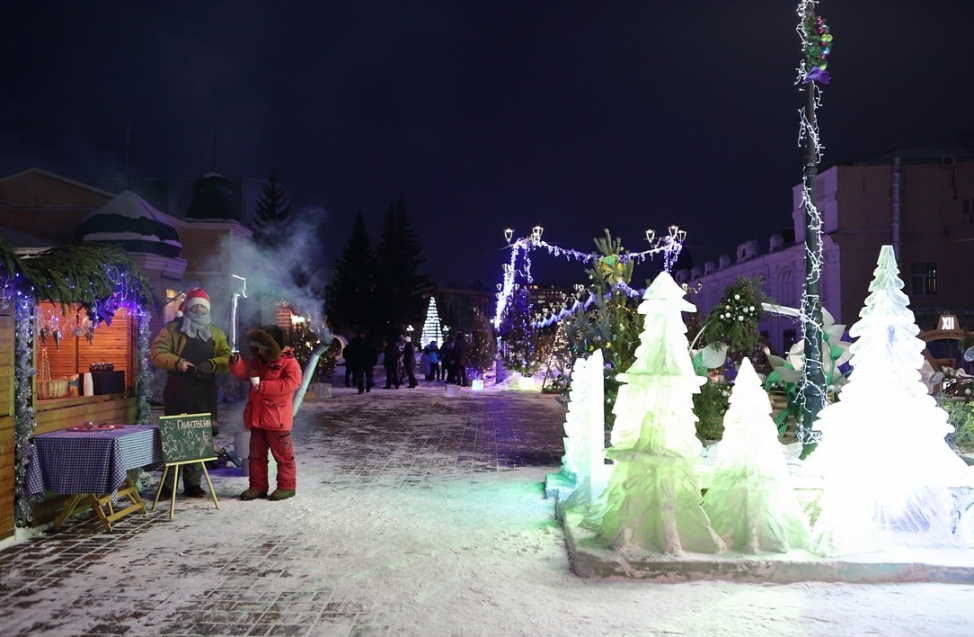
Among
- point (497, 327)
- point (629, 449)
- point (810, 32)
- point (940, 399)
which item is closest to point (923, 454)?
point (629, 449)

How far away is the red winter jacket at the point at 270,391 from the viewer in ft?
25.8

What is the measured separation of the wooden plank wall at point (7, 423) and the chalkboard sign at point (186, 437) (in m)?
1.32

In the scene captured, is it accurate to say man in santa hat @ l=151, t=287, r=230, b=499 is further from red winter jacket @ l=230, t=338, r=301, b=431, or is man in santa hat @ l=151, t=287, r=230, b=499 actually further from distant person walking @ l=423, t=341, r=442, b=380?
distant person walking @ l=423, t=341, r=442, b=380

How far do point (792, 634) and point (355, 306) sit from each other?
2229 inches

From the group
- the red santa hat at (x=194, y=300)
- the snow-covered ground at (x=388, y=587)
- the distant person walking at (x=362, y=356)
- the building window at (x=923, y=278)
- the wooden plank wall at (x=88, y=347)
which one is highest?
the building window at (x=923, y=278)

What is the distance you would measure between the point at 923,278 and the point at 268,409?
3764 centimetres

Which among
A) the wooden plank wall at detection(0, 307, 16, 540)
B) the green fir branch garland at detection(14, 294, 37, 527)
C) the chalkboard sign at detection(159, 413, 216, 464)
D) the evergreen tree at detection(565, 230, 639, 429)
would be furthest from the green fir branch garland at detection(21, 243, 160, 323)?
the evergreen tree at detection(565, 230, 639, 429)

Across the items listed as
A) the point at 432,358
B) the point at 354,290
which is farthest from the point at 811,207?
the point at 354,290

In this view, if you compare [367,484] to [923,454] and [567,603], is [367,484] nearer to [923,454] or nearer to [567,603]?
[567,603]

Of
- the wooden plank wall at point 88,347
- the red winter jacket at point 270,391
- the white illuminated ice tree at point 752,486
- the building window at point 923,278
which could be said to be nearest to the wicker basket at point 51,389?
the wooden plank wall at point 88,347

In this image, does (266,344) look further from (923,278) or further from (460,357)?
(923,278)

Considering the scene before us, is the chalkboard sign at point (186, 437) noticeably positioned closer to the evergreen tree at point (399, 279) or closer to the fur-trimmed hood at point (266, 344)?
the fur-trimmed hood at point (266, 344)

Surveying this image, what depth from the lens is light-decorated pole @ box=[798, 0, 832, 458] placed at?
319 inches

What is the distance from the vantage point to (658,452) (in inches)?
229
